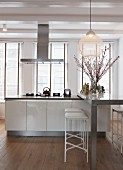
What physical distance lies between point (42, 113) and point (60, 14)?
2.57 meters

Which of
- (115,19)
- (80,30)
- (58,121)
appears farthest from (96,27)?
(58,121)

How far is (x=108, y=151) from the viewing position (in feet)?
14.5

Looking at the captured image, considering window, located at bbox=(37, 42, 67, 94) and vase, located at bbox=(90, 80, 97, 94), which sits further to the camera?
window, located at bbox=(37, 42, 67, 94)

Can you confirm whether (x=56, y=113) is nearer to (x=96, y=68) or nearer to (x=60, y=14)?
(x=96, y=68)

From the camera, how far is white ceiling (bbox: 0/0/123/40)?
16.3 feet

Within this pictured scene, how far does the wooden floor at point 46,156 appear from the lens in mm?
3559

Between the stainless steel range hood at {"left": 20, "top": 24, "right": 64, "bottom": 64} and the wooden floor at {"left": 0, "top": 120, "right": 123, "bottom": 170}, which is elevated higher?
the stainless steel range hood at {"left": 20, "top": 24, "right": 64, "bottom": 64}

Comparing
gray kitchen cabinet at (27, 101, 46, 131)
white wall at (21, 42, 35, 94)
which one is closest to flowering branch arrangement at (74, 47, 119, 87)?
gray kitchen cabinet at (27, 101, 46, 131)

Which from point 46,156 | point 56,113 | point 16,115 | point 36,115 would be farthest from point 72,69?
point 46,156

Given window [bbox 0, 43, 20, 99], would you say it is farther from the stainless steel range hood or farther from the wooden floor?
the wooden floor

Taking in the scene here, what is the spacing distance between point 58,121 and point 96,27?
3301mm

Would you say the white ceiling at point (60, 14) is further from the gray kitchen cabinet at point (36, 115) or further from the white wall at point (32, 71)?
the gray kitchen cabinet at point (36, 115)

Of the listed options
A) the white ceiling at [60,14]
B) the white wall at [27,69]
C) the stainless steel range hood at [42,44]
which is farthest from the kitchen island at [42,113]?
the white wall at [27,69]

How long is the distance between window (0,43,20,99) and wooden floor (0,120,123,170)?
360 cm
